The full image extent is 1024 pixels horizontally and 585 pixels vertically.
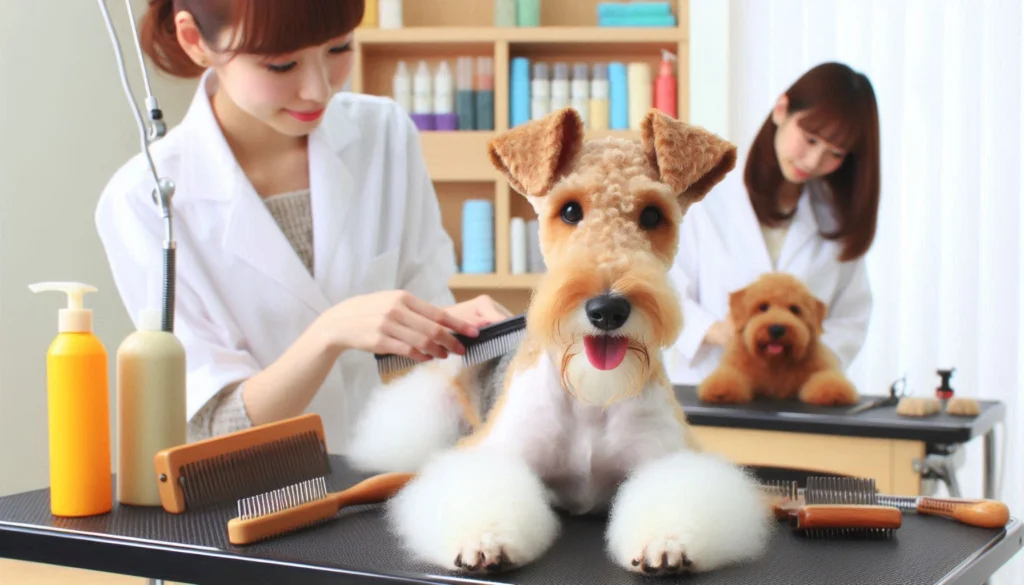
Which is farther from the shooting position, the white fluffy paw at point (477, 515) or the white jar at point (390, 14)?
the white jar at point (390, 14)

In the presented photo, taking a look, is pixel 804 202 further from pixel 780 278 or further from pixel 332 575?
pixel 332 575

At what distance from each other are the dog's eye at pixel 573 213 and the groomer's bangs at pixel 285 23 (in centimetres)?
63

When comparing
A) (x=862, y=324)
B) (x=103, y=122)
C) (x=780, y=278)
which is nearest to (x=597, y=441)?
(x=780, y=278)

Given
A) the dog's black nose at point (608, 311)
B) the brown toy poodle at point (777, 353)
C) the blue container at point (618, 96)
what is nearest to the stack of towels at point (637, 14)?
the blue container at point (618, 96)

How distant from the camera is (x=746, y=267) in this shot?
8.62ft

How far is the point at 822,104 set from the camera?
237cm

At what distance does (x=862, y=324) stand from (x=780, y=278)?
63 cm

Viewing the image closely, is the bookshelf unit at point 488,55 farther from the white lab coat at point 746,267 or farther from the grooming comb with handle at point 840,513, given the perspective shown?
the grooming comb with handle at point 840,513

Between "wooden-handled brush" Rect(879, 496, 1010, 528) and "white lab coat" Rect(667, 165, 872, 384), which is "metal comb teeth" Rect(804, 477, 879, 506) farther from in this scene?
"white lab coat" Rect(667, 165, 872, 384)

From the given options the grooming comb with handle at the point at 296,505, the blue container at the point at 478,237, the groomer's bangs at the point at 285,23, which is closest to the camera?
the grooming comb with handle at the point at 296,505

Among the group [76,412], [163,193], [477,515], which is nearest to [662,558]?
[477,515]

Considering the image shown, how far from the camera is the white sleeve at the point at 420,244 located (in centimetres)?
185

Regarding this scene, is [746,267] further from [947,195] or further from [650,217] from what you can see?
[650,217]

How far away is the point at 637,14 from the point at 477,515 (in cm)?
317
